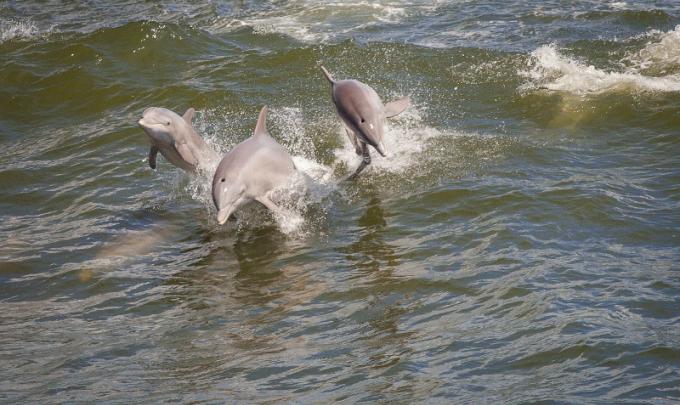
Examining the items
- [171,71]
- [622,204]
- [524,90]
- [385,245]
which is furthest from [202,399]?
[171,71]

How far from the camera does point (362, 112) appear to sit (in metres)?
11.9

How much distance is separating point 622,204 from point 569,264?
6.72 feet

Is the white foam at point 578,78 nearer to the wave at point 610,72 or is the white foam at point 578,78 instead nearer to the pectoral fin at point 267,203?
the wave at point 610,72

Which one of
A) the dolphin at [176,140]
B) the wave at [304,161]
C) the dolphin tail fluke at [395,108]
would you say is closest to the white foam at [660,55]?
the wave at [304,161]

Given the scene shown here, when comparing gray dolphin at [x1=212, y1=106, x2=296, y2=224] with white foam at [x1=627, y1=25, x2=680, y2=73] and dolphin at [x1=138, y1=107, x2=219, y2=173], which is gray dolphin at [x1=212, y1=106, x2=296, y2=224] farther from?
white foam at [x1=627, y1=25, x2=680, y2=73]

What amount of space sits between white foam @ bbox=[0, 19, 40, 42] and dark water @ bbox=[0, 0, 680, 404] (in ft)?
1.32

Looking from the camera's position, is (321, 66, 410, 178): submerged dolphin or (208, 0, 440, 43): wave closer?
(321, 66, 410, 178): submerged dolphin

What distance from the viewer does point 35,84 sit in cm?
1981

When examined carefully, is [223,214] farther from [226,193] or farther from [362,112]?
[362,112]

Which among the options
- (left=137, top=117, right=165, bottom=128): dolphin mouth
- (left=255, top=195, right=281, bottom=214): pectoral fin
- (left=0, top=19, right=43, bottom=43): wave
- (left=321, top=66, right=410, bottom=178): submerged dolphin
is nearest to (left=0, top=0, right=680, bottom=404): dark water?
(left=0, top=19, right=43, bottom=43): wave

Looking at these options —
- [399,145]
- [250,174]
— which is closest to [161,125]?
[250,174]

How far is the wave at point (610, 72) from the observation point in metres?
16.4

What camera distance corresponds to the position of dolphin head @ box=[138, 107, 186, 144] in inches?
512

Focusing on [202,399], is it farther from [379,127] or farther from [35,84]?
[35,84]
